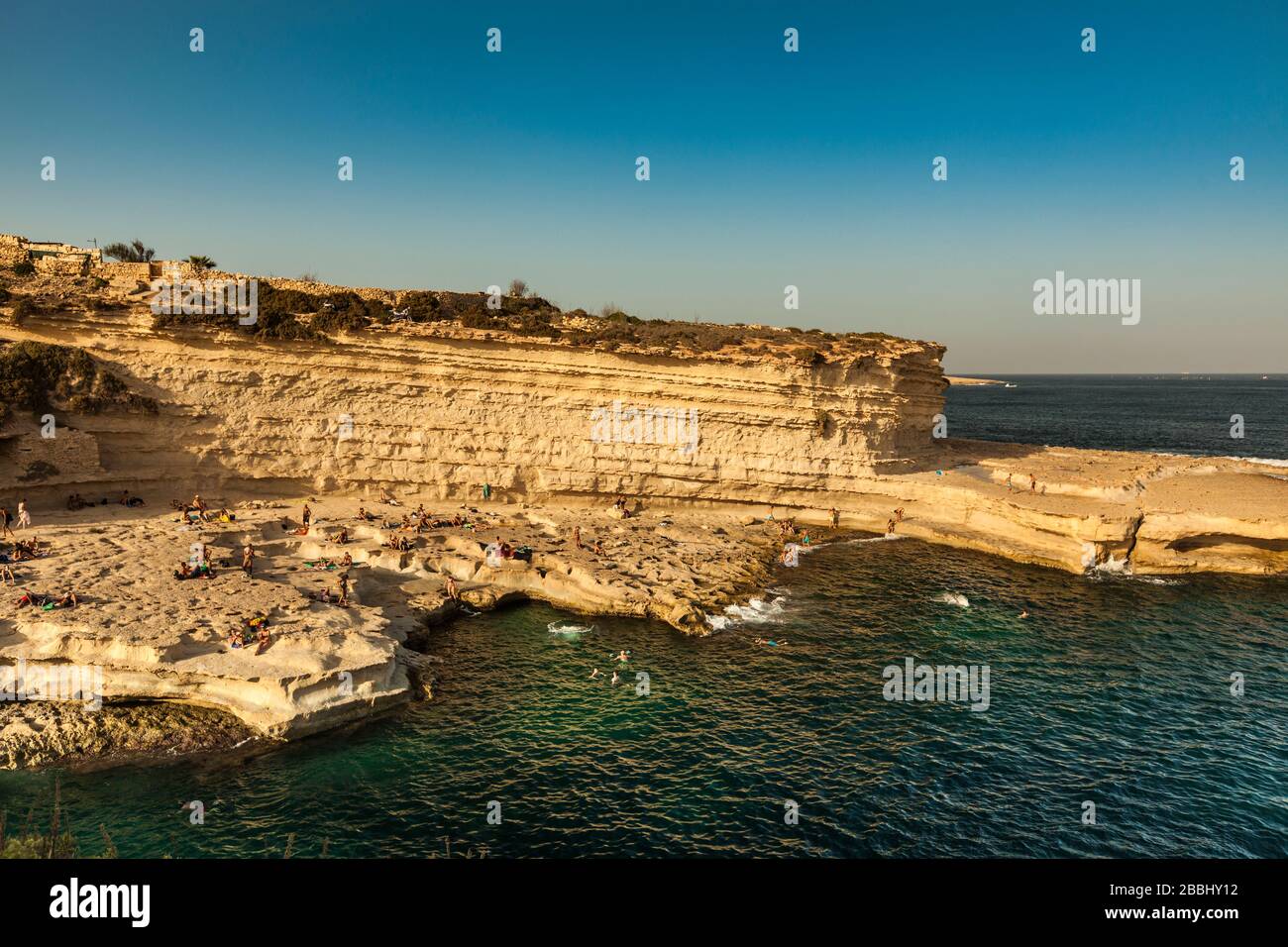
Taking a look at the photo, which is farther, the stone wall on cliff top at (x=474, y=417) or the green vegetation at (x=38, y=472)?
the stone wall on cliff top at (x=474, y=417)

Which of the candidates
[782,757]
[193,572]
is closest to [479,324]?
[193,572]

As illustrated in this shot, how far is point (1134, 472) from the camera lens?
4400cm

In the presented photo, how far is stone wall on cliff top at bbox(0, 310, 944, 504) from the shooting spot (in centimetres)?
3578

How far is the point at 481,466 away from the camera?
128 ft

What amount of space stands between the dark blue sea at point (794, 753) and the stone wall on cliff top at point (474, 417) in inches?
467

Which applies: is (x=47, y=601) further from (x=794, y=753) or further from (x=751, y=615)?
(x=751, y=615)

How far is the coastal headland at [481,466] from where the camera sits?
29984mm

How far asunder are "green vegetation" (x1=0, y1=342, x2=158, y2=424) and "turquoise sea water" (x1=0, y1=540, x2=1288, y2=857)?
71.3 ft

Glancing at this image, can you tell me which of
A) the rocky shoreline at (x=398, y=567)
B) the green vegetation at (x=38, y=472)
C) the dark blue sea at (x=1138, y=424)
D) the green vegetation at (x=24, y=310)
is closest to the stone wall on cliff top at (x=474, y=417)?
the green vegetation at (x=24, y=310)

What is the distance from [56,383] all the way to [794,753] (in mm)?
37209

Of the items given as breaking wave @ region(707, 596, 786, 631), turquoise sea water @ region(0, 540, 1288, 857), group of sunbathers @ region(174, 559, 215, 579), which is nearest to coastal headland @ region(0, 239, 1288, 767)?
group of sunbathers @ region(174, 559, 215, 579)

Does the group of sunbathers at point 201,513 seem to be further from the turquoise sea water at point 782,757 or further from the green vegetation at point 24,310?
the turquoise sea water at point 782,757
